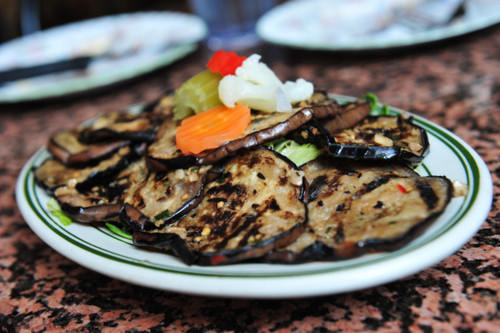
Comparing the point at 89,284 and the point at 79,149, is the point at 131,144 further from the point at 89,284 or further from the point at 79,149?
the point at 89,284

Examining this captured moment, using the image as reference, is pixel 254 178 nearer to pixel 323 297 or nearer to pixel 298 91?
pixel 323 297

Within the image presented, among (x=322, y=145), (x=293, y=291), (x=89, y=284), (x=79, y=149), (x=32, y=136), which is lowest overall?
(x=32, y=136)

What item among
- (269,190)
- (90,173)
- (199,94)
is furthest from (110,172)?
(269,190)

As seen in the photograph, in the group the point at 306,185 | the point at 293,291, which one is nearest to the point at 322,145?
the point at 306,185

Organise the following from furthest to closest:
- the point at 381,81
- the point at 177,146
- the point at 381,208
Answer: the point at 381,81, the point at 177,146, the point at 381,208

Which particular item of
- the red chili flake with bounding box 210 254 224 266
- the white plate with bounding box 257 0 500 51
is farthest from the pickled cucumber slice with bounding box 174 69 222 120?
the white plate with bounding box 257 0 500 51

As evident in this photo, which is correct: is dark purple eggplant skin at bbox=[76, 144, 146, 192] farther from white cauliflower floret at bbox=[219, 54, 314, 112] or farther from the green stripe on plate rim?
white cauliflower floret at bbox=[219, 54, 314, 112]

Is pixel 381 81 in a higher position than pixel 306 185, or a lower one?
lower
